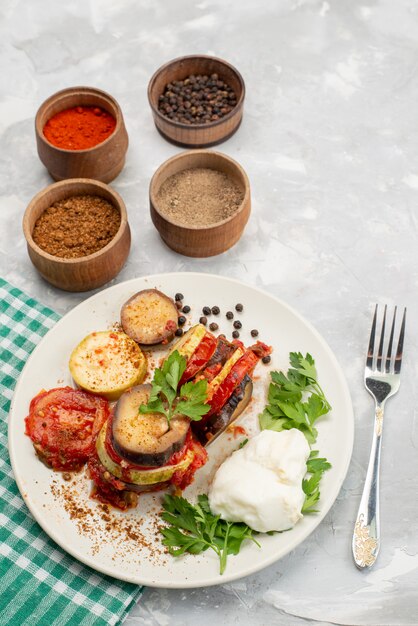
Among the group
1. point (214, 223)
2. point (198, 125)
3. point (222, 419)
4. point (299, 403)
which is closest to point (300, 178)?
point (198, 125)

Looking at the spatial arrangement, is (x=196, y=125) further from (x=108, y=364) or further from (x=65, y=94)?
(x=108, y=364)

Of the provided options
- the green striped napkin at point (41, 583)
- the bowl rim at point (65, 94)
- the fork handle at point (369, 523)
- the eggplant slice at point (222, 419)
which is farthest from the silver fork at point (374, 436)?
the bowl rim at point (65, 94)

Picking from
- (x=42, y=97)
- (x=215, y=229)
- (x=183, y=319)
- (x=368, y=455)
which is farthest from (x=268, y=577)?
(x=42, y=97)

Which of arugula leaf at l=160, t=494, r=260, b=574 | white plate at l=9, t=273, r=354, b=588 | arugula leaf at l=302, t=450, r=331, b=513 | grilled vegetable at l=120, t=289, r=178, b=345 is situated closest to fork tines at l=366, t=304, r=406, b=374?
white plate at l=9, t=273, r=354, b=588

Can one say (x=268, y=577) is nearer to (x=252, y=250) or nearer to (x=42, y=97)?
(x=252, y=250)

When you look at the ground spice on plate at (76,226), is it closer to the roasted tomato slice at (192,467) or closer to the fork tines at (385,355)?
the roasted tomato slice at (192,467)

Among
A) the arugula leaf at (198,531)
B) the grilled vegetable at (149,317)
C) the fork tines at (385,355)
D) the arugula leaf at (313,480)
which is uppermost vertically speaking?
the grilled vegetable at (149,317)
